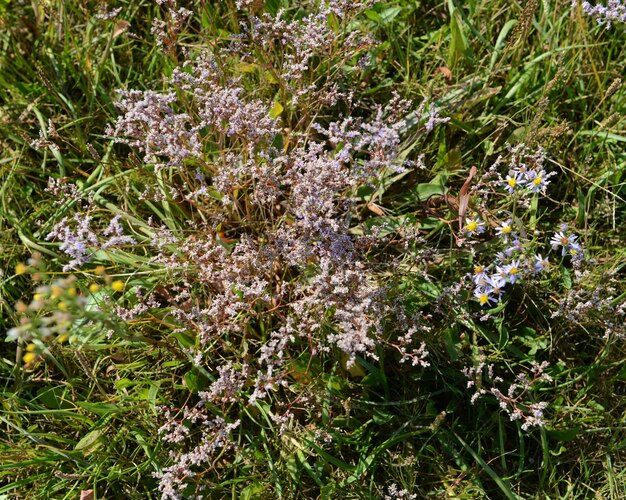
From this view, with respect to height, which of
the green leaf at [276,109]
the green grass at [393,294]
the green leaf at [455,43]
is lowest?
the green grass at [393,294]

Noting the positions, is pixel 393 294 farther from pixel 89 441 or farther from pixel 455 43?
pixel 89 441

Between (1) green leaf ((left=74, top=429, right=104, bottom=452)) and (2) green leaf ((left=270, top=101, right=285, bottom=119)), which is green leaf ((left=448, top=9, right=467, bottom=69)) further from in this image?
(1) green leaf ((left=74, top=429, right=104, bottom=452))

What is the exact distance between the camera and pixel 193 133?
2.80 metres

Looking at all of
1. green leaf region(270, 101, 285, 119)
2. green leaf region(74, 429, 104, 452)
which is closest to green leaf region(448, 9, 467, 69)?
green leaf region(270, 101, 285, 119)

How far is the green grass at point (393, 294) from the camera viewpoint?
9.96ft

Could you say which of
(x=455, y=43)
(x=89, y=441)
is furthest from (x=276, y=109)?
(x=89, y=441)

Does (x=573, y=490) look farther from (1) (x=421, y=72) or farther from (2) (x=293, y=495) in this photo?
(1) (x=421, y=72)

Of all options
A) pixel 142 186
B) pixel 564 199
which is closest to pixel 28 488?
pixel 142 186

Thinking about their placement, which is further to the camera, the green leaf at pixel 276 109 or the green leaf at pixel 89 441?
the green leaf at pixel 276 109

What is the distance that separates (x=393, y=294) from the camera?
290 cm

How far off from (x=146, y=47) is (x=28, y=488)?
105 inches

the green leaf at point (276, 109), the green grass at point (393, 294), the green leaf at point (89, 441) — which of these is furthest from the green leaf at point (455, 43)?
the green leaf at point (89, 441)

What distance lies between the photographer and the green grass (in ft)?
9.96

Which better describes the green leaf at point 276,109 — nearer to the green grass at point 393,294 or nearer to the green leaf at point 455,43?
the green grass at point 393,294
